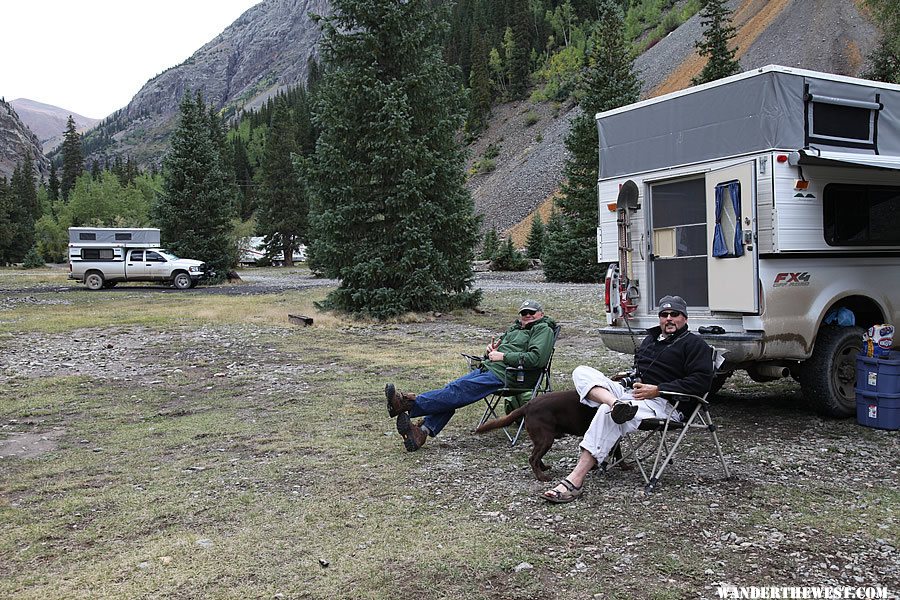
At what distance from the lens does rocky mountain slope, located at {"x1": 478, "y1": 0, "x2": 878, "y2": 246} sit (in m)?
52.8

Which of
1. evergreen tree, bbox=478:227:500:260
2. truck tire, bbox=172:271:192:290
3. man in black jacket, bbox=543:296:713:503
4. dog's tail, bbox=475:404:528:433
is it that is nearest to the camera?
man in black jacket, bbox=543:296:713:503

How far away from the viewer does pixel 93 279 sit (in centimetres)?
3350

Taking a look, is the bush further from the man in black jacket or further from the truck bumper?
the man in black jacket

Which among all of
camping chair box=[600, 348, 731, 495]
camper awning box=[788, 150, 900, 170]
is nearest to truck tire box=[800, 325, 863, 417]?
camper awning box=[788, 150, 900, 170]

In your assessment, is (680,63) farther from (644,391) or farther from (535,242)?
(644,391)

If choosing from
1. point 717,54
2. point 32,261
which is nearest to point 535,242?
point 717,54

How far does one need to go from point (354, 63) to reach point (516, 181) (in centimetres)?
5167

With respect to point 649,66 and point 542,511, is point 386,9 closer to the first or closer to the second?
point 542,511

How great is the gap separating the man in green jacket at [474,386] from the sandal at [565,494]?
66.8 inches

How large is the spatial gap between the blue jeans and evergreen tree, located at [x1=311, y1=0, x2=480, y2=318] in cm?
1124

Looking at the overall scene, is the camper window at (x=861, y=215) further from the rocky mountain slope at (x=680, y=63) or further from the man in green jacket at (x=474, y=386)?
the rocky mountain slope at (x=680, y=63)

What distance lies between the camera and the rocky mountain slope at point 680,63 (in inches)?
2079

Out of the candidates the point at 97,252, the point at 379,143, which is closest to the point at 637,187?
the point at 379,143

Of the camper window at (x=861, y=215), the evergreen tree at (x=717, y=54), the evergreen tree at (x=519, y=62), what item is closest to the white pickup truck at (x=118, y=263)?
the evergreen tree at (x=717, y=54)
